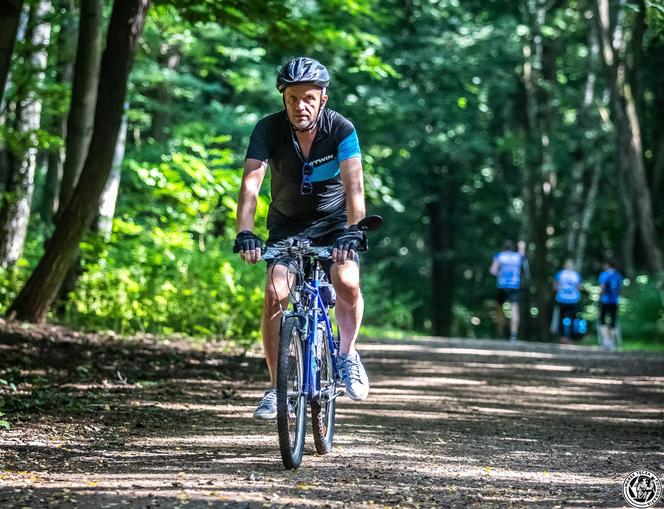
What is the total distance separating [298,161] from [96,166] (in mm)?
7459

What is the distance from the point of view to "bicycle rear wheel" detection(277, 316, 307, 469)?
21.8 feet

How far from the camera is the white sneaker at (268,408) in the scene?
6.95 metres

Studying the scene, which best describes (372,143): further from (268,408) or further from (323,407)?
(268,408)

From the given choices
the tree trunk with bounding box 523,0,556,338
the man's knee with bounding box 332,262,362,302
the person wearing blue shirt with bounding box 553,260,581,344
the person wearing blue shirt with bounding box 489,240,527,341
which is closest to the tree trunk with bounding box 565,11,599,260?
the tree trunk with bounding box 523,0,556,338

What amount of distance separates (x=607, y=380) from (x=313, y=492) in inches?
377

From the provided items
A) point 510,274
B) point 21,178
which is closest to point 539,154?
point 510,274

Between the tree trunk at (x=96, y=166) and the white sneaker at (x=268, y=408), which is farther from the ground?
the tree trunk at (x=96, y=166)

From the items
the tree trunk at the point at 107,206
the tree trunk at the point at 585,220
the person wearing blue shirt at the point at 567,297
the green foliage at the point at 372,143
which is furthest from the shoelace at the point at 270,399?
the tree trunk at the point at 585,220

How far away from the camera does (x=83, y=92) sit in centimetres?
1578

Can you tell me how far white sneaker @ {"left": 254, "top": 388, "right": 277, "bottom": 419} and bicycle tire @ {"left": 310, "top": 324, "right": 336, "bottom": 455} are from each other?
0.33 metres

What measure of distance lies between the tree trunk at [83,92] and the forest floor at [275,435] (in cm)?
263

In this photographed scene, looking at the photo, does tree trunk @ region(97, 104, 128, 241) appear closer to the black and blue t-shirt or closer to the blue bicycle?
the blue bicycle

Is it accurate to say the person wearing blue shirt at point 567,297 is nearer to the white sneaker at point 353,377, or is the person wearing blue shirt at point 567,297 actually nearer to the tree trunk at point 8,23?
the tree trunk at point 8,23

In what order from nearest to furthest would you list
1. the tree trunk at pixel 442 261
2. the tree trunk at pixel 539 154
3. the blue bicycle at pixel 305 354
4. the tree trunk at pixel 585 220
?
the blue bicycle at pixel 305 354, the tree trunk at pixel 539 154, the tree trunk at pixel 585 220, the tree trunk at pixel 442 261
